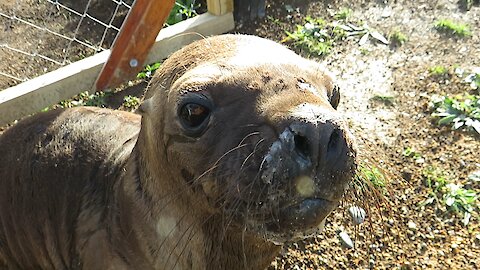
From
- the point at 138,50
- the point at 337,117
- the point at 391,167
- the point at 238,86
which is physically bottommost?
the point at 138,50

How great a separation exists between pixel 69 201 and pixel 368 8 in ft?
12.2

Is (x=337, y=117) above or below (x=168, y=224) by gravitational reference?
Result: above

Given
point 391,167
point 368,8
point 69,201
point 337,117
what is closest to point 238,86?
point 337,117

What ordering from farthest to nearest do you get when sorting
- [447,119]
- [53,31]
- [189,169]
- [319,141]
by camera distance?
1. [53,31]
2. [447,119]
3. [189,169]
4. [319,141]

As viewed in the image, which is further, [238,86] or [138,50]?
[138,50]

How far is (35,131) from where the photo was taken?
3758 millimetres

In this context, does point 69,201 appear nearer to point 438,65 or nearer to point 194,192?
point 194,192

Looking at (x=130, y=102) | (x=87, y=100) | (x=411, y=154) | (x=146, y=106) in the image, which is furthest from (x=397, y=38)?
(x=146, y=106)

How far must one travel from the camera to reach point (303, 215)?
239 cm

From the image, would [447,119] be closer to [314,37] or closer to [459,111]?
[459,111]

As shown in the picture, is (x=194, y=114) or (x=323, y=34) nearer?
(x=194, y=114)

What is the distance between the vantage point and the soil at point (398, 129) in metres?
4.31

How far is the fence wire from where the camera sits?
569 centimetres

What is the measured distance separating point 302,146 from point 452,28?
414 cm
